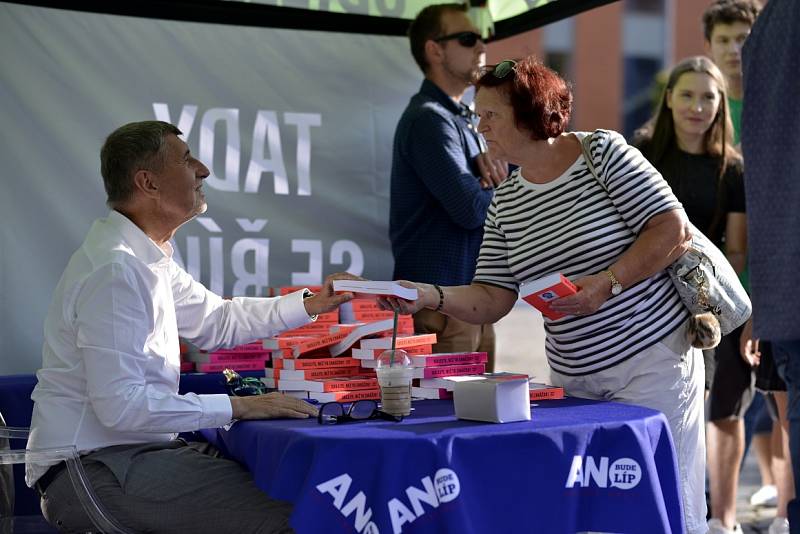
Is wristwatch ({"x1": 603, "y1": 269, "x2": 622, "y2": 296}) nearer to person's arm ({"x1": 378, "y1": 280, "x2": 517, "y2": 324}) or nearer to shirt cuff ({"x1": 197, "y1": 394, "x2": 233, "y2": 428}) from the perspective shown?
person's arm ({"x1": 378, "y1": 280, "x2": 517, "y2": 324})

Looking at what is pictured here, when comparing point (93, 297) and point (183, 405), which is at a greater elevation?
point (93, 297)

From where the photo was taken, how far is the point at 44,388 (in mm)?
2973

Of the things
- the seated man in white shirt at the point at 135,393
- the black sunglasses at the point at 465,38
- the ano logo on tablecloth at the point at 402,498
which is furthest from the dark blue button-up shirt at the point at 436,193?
the ano logo on tablecloth at the point at 402,498

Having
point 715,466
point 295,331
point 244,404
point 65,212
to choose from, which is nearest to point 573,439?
point 244,404

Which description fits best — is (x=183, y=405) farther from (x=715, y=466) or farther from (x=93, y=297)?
(x=715, y=466)

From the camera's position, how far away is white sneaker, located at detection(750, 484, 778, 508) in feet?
17.3

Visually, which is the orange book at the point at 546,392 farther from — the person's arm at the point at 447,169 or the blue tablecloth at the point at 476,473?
the person's arm at the point at 447,169

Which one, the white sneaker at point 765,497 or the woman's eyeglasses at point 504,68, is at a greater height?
the woman's eyeglasses at point 504,68

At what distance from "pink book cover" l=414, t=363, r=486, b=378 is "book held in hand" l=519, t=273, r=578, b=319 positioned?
1.13 ft

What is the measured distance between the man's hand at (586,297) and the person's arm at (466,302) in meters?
0.45

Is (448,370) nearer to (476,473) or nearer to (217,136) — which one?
(476,473)

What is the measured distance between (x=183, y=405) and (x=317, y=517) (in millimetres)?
670

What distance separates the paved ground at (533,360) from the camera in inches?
201

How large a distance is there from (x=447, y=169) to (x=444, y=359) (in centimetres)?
138
